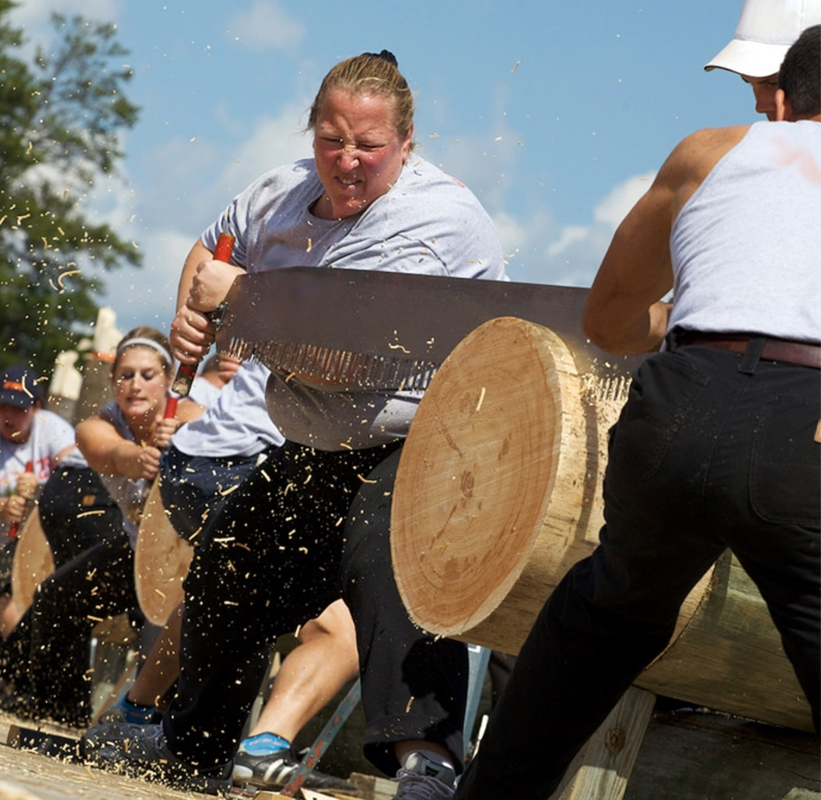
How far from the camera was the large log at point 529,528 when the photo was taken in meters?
2.93

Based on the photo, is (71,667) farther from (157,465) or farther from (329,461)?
(329,461)

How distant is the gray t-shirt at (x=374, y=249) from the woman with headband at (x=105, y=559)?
89.3 inches

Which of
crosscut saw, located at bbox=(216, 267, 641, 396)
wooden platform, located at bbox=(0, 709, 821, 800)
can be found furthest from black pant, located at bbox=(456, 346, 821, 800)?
crosscut saw, located at bbox=(216, 267, 641, 396)

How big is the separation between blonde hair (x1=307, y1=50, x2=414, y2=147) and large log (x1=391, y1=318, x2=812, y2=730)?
3.72 feet

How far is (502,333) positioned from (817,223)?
919mm

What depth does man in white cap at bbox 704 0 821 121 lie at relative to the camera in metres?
3.67

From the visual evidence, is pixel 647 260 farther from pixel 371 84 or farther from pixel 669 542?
pixel 371 84

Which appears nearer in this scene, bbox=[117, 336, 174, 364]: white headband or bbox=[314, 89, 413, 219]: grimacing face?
bbox=[314, 89, 413, 219]: grimacing face

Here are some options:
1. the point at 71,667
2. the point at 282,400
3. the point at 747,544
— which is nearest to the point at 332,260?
the point at 282,400

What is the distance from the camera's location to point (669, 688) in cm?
316

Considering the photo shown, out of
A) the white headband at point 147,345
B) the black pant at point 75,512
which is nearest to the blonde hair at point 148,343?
the white headband at point 147,345

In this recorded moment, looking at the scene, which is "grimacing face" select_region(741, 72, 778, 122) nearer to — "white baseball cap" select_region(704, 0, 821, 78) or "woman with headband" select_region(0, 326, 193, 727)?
"white baseball cap" select_region(704, 0, 821, 78)

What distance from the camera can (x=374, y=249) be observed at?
4.03 meters

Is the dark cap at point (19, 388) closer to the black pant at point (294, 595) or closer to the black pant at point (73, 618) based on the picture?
the black pant at point (73, 618)
